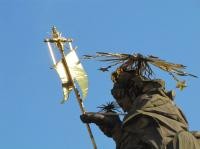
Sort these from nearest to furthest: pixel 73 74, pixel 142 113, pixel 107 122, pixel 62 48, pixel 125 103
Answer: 1. pixel 142 113
2. pixel 107 122
3. pixel 125 103
4. pixel 73 74
5. pixel 62 48

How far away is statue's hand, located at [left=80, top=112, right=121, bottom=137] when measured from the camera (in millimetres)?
9818

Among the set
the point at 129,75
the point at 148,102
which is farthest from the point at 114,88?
the point at 148,102

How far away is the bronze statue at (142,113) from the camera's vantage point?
9.01m

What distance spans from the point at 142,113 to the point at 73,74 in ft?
5.30

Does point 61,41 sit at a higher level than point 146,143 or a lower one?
higher

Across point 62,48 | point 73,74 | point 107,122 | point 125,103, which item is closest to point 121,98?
point 125,103

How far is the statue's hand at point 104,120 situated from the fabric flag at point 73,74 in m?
0.55

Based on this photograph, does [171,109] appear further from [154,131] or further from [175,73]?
[175,73]

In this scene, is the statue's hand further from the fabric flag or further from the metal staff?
the fabric flag

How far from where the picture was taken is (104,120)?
32.6 feet

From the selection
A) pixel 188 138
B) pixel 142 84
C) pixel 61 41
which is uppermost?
pixel 61 41

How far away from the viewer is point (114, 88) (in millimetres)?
10383

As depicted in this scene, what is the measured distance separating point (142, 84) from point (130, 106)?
317mm

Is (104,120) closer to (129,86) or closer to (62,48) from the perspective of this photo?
(129,86)
